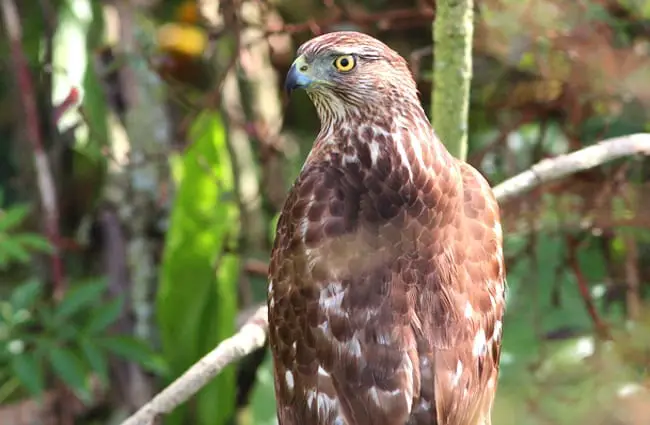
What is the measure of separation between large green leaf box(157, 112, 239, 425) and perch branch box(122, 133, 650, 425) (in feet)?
3.54

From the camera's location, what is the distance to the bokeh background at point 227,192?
2842 millimetres

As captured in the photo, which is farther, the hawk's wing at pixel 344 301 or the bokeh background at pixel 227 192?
the bokeh background at pixel 227 192

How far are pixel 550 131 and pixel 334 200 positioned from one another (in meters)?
1.74

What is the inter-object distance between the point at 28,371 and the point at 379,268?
4.93ft

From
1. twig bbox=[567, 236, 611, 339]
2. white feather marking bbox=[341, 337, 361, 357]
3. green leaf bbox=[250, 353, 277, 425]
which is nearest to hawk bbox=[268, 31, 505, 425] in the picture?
white feather marking bbox=[341, 337, 361, 357]

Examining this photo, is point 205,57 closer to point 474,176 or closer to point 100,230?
point 100,230

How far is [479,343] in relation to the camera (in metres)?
2.19

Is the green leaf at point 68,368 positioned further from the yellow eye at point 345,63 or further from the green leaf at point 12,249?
the yellow eye at point 345,63

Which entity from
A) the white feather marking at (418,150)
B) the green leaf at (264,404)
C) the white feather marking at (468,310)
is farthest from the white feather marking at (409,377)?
the green leaf at (264,404)

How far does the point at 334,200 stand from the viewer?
2160 millimetres

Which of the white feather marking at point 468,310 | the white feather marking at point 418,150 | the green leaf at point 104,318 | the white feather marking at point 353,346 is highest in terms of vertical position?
the white feather marking at point 418,150

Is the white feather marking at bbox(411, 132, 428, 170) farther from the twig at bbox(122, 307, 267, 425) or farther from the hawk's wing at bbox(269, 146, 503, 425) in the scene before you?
the twig at bbox(122, 307, 267, 425)

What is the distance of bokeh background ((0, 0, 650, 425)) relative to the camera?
2842 mm

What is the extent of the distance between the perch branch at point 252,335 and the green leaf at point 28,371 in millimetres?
967
